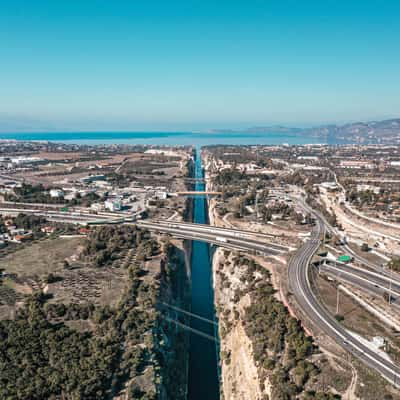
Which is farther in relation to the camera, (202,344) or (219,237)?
(219,237)

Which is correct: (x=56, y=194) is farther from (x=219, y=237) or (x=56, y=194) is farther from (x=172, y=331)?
(x=172, y=331)

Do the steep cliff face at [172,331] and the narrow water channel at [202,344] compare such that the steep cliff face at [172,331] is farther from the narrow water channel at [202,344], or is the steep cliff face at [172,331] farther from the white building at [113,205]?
the white building at [113,205]

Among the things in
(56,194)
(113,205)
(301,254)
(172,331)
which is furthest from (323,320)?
(56,194)

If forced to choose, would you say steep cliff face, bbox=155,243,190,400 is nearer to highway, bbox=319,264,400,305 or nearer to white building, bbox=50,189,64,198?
highway, bbox=319,264,400,305

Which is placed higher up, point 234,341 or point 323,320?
point 323,320

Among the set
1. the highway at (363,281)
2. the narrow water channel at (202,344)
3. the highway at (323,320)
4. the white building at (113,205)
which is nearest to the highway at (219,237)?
the highway at (323,320)

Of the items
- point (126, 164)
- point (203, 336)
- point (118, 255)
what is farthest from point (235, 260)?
point (126, 164)

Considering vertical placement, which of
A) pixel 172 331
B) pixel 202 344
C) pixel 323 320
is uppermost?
pixel 323 320

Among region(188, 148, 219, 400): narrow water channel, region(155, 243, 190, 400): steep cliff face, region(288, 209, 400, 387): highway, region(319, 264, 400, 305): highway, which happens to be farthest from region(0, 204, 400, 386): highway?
region(155, 243, 190, 400): steep cliff face
